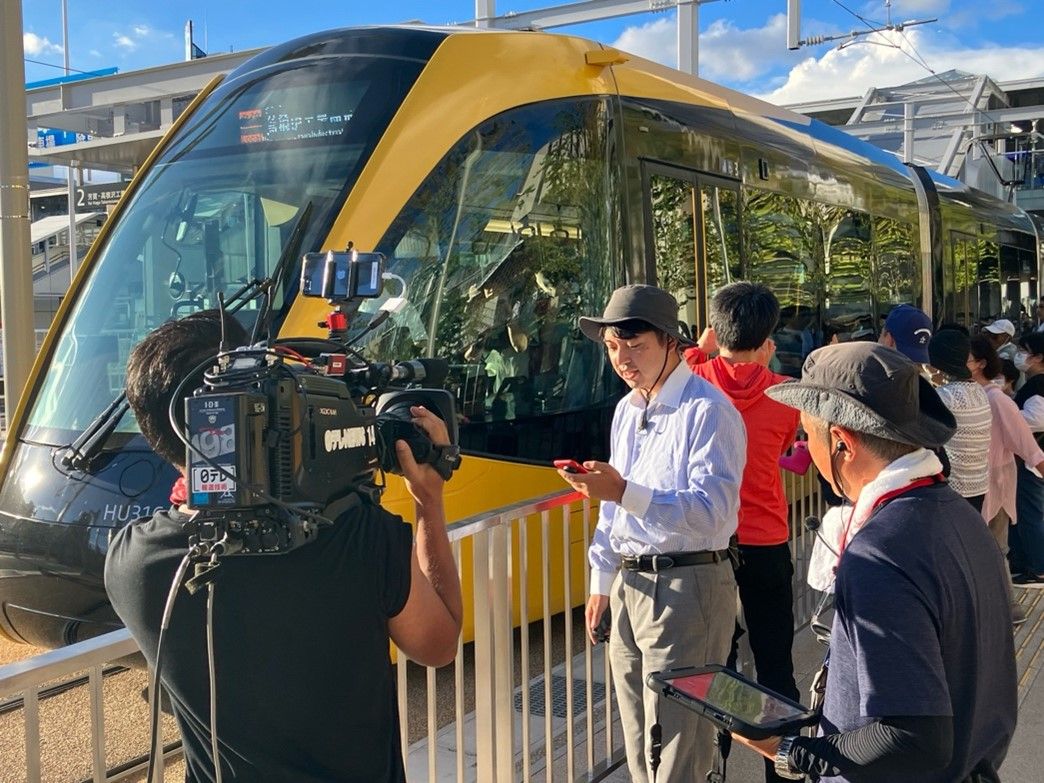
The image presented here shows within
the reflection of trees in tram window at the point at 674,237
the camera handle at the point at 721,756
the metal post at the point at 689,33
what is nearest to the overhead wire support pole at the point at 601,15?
the metal post at the point at 689,33

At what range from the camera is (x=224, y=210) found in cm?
560

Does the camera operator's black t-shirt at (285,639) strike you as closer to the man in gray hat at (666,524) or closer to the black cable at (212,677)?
the black cable at (212,677)

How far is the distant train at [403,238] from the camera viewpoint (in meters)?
4.95

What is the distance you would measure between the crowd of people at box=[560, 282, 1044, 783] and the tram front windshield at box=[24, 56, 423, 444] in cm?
231

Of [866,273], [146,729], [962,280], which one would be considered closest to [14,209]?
[146,729]

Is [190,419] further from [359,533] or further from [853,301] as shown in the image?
[853,301]

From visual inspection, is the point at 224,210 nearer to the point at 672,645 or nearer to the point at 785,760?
the point at 672,645

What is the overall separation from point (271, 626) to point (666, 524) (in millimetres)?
1526

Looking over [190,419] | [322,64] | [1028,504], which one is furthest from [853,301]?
[190,419]

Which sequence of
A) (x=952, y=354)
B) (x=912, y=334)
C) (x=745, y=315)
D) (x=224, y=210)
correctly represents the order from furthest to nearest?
(x=224, y=210)
(x=912, y=334)
(x=952, y=354)
(x=745, y=315)

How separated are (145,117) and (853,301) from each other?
1349 cm

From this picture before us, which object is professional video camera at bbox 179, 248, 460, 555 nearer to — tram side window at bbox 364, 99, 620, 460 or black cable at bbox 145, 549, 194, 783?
black cable at bbox 145, 549, 194, 783

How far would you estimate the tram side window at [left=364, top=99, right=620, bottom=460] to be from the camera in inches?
209

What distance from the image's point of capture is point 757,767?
165 inches
